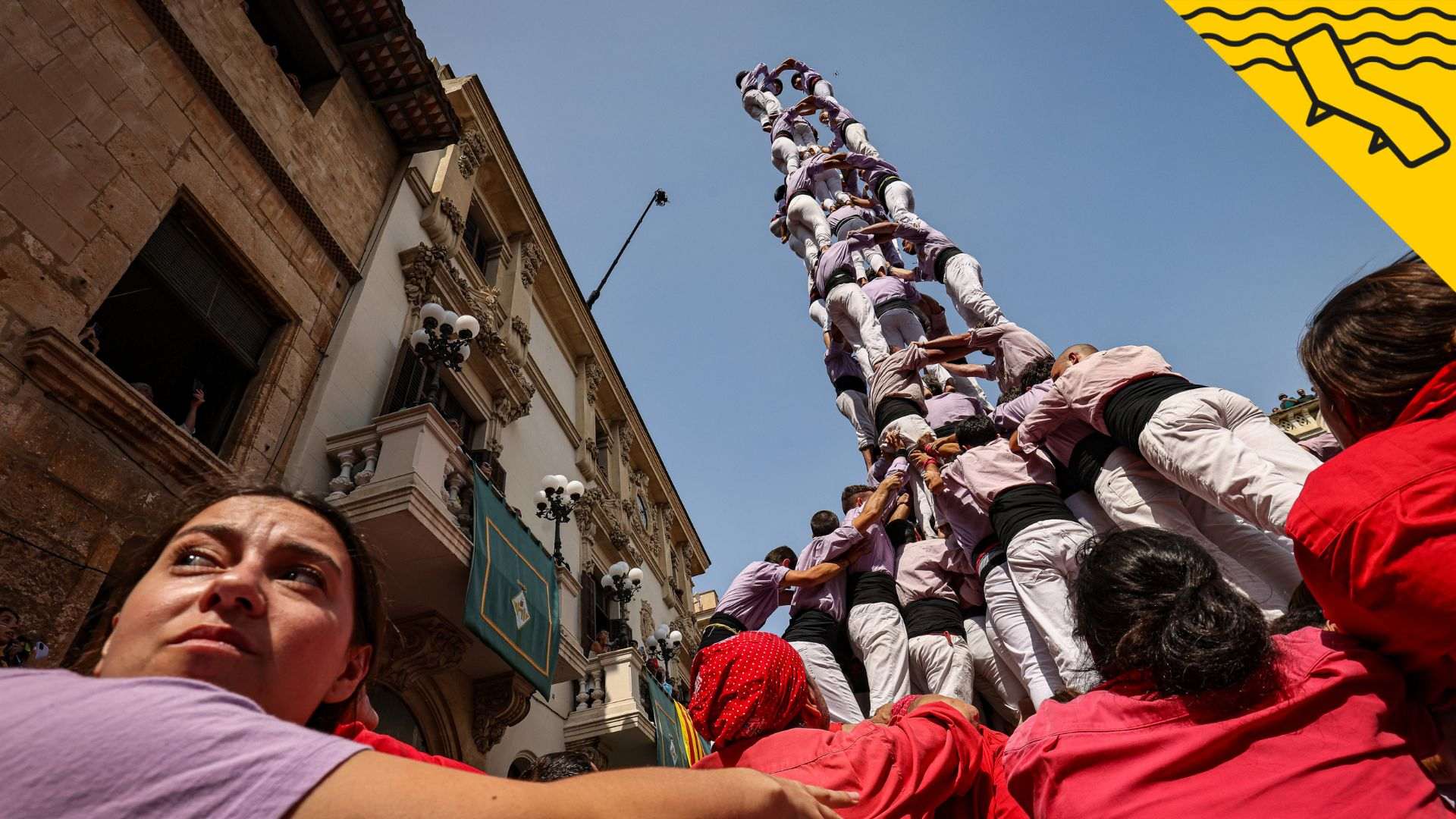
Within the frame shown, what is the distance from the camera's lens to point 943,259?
306 inches

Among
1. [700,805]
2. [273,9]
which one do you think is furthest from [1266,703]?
[273,9]

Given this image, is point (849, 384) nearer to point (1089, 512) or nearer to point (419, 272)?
point (1089, 512)

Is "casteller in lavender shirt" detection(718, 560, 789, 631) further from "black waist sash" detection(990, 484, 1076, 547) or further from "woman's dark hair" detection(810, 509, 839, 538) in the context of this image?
"black waist sash" detection(990, 484, 1076, 547)

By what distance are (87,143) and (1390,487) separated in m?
8.64

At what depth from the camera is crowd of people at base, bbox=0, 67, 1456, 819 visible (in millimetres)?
722

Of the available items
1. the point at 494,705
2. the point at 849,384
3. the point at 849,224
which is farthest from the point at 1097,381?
the point at 494,705

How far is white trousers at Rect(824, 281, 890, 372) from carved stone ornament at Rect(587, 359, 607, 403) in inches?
444

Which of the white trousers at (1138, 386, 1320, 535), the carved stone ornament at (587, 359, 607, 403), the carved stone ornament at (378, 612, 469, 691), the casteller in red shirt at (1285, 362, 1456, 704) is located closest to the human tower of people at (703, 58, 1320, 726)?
the white trousers at (1138, 386, 1320, 535)

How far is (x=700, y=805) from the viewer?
86 centimetres

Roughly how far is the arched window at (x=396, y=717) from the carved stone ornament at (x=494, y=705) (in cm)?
74

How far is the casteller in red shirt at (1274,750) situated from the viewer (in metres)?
1.41

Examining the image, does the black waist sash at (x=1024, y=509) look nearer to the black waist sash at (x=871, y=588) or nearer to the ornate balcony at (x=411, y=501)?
the black waist sash at (x=871, y=588)

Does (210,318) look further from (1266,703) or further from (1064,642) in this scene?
(1266,703)

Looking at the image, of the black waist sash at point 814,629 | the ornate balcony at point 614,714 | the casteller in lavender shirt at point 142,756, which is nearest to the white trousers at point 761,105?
the ornate balcony at point 614,714
